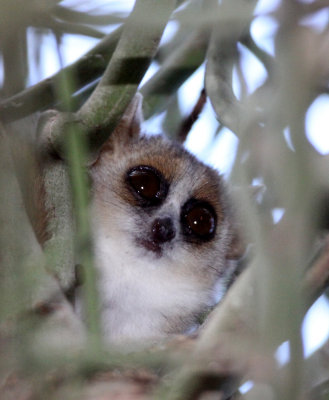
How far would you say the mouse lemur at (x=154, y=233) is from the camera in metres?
3.03

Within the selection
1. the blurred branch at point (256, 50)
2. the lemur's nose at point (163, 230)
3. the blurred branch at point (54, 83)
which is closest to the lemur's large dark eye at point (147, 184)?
the lemur's nose at point (163, 230)

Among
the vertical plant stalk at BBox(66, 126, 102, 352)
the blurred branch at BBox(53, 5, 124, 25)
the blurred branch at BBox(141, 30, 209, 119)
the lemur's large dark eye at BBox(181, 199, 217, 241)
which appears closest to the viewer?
the vertical plant stalk at BBox(66, 126, 102, 352)

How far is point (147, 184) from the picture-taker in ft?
11.2

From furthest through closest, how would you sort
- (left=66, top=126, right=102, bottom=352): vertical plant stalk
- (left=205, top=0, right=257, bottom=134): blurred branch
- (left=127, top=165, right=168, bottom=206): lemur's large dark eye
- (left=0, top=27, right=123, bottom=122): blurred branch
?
1. (left=127, top=165, right=168, bottom=206): lemur's large dark eye
2. (left=205, top=0, right=257, bottom=134): blurred branch
3. (left=0, top=27, right=123, bottom=122): blurred branch
4. (left=66, top=126, right=102, bottom=352): vertical plant stalk

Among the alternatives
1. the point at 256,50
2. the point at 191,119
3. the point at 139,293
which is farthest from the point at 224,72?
the point at 139,293

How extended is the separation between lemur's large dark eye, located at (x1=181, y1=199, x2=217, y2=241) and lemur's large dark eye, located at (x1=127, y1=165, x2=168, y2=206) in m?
0.15

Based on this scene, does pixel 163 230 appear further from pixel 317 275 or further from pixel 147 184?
pixel 317 275

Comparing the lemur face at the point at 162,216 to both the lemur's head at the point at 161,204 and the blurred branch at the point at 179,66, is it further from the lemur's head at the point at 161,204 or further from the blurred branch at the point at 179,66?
the blurred branch at the point at 179,66

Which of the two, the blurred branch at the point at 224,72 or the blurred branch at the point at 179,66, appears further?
the blurred branch at the point at 179,66

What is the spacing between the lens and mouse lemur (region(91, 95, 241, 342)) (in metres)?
3.03

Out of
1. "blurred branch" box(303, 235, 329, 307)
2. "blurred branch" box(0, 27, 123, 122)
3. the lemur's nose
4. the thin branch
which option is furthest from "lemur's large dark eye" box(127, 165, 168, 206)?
"blurred branch" box(303, 235, 329, 307)

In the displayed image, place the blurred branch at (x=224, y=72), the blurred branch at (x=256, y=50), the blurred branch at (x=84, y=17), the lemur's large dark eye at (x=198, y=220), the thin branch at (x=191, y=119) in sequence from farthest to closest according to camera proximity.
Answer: the lemur's large dark eye at (x=198, y=220), the thin branch at (x=191, y=119), the blurred branch at (x=256, y=50), the blurred branch at (x=224, y=72), the blurred branch at (x=84, y=17)

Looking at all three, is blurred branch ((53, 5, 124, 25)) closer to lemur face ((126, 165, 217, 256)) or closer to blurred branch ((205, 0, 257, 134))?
blurred branch ((205, 0, 257, 134))

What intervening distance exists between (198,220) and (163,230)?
13.8 inches
